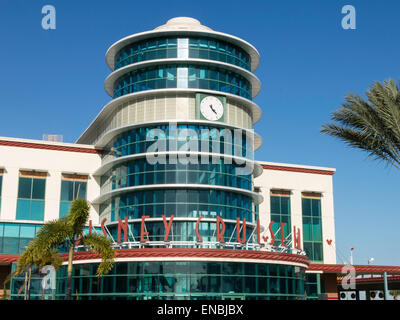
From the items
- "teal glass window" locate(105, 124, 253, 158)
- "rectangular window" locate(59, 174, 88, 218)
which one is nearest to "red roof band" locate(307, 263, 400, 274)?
"teal glass window" locate(105, 124, 253, 158)

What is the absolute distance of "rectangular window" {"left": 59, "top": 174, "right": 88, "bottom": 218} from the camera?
5619cm

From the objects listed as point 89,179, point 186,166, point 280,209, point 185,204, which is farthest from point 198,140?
point 280,209

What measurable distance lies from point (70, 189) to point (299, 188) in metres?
28.2

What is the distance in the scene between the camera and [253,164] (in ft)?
175

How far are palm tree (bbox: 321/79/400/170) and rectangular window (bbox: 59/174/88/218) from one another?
39.0 meters

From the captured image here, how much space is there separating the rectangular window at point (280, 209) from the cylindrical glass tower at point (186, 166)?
886cm

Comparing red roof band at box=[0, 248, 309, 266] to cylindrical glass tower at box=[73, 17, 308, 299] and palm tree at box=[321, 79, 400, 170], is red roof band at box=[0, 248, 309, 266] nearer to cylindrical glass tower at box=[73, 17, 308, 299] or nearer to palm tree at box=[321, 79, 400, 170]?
cylindrical glass tower at box=[73, 17, 308, 299]

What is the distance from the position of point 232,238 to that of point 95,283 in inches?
537

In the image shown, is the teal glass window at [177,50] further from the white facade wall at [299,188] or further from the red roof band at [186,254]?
the red roof band at [186,254]

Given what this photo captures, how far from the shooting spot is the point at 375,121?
21766 mm

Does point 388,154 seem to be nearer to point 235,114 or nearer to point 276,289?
point 276,289

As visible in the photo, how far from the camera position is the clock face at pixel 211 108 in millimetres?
51344
